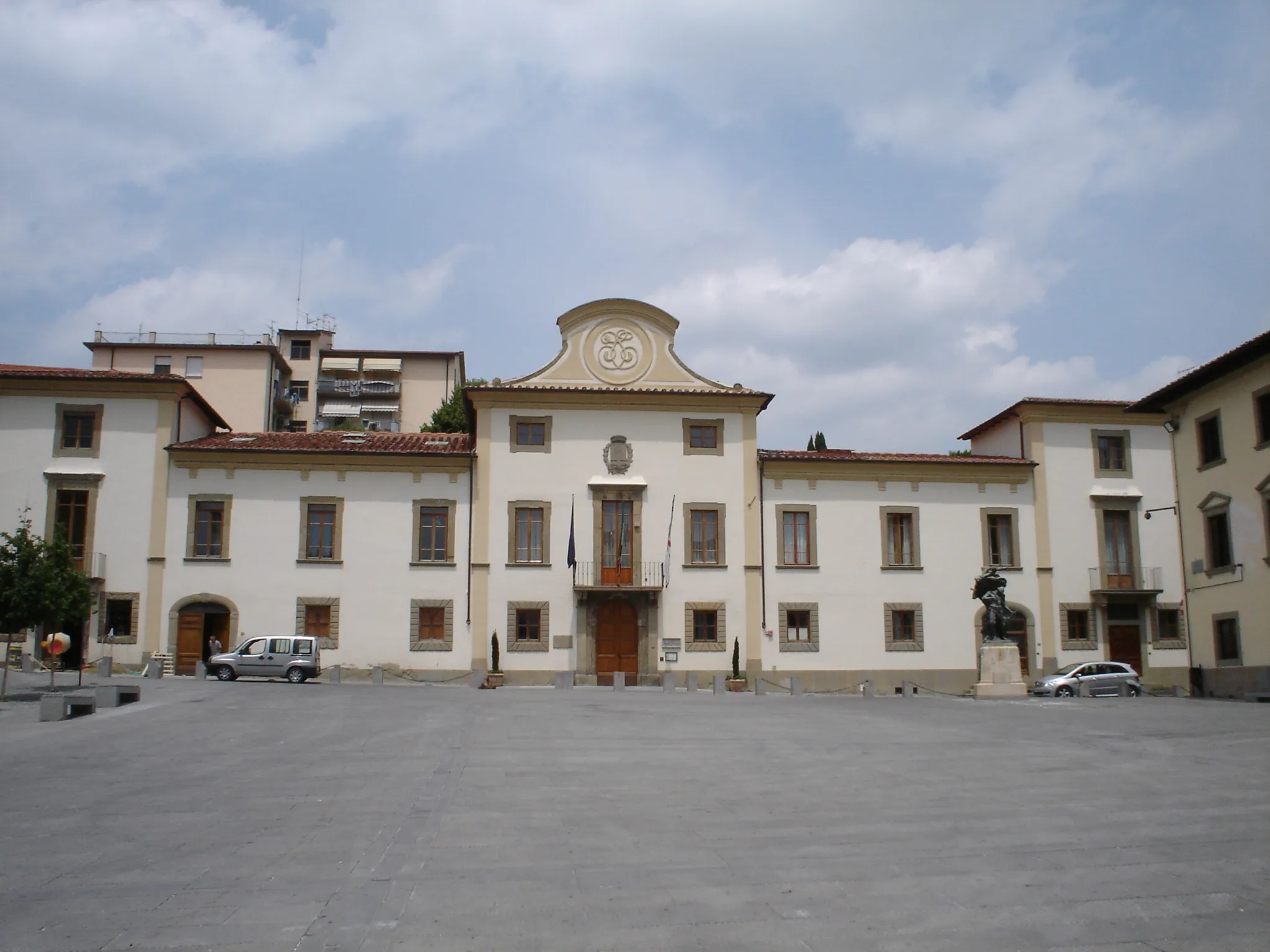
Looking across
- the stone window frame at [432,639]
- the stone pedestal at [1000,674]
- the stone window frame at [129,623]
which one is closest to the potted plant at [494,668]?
the stone window frame at [432,639]

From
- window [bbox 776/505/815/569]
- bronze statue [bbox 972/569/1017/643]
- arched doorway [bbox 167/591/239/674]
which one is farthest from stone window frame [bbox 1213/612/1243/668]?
arched doorway [bbox 167/591/239/674]

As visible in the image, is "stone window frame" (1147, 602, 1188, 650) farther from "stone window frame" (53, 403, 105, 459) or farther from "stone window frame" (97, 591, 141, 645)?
"stone window frame" (53, 403, 105, 459)

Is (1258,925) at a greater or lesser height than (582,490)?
lesser

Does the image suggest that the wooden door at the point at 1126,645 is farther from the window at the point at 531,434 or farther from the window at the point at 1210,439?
the window at the point at 531,434

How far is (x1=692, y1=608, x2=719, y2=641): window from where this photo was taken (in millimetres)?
39562

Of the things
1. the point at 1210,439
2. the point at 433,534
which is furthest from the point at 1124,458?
the point at 433,534

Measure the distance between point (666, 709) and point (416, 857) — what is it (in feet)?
50.6

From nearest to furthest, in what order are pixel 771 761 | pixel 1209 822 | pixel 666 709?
pixel 1209 822 → pixel 771 761 → pixel 666 709

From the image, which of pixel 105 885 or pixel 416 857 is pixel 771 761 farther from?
pixel 105 885

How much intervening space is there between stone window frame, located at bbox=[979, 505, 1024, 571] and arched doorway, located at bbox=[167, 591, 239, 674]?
2716 centimetres

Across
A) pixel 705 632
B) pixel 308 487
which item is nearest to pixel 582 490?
pixel 705 632

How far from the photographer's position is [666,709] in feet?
82.3

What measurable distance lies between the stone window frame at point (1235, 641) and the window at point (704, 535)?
52.7 ft

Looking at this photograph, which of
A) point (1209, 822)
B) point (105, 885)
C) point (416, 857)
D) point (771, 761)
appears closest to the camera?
point (105, 885)
